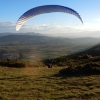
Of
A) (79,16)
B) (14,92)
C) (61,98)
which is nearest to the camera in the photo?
(61,98)

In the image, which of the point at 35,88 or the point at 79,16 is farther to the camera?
the point at 79,16

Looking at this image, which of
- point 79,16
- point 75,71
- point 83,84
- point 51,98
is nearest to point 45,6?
point 79,16

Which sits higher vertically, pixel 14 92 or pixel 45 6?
pixel 45 6

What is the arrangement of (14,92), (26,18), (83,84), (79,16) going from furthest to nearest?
(26,18), (79,16), (83,84), (14,92)

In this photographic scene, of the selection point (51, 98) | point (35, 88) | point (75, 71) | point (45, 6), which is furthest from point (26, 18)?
point (51, 98)

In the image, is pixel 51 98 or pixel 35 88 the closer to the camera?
pixel 51 98

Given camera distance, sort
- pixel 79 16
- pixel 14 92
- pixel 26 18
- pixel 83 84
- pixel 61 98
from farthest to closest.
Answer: pixel 26 18 < pixel 79 16 < pixel 83 84 < pixel 14 92 < pixel 61 98

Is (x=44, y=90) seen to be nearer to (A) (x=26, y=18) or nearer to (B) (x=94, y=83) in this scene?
(B) (x=94, y=83)

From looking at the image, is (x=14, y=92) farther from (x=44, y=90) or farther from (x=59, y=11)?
(x=59, y=11)

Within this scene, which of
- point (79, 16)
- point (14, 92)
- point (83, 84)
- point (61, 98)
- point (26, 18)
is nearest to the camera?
point (61, 98)
